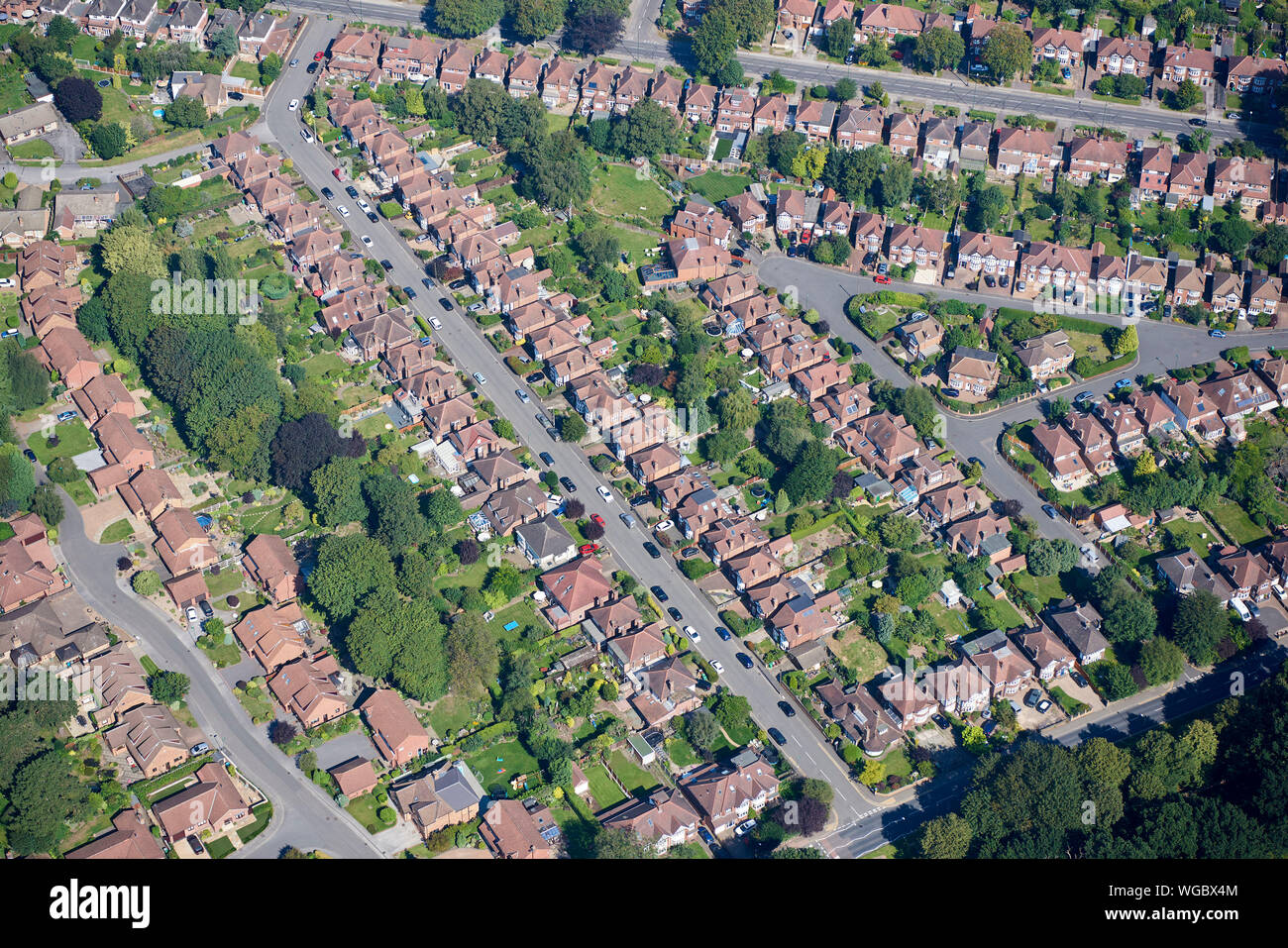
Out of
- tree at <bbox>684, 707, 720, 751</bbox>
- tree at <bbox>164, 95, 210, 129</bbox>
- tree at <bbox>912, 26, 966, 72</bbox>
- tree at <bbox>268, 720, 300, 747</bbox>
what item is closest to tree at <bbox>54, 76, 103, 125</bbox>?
tree at <bbox>164, 95, 210, 129</bbox>

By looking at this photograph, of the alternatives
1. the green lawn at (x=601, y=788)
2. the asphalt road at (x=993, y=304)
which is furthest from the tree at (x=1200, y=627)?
the green lawn at (x=601, y=788)

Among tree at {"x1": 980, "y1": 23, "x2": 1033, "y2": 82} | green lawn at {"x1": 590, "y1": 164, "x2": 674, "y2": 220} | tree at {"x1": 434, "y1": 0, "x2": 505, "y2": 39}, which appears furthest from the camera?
tree at {"x1": 434, "y1": 0, "x2": 505, "y2": 39}

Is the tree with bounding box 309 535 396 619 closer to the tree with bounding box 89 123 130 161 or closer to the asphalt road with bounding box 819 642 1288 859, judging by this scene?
the asphalt road with bounding box 819 642 1288 859

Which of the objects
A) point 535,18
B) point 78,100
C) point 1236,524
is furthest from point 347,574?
point 535,18

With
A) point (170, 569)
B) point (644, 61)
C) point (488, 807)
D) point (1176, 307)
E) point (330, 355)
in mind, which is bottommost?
point (488, 807)

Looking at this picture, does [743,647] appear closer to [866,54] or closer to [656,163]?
[656,163]

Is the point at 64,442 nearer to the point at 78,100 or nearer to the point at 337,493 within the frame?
the point at 337,493

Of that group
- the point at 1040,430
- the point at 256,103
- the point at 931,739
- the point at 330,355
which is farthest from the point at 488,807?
the point at 256,103
